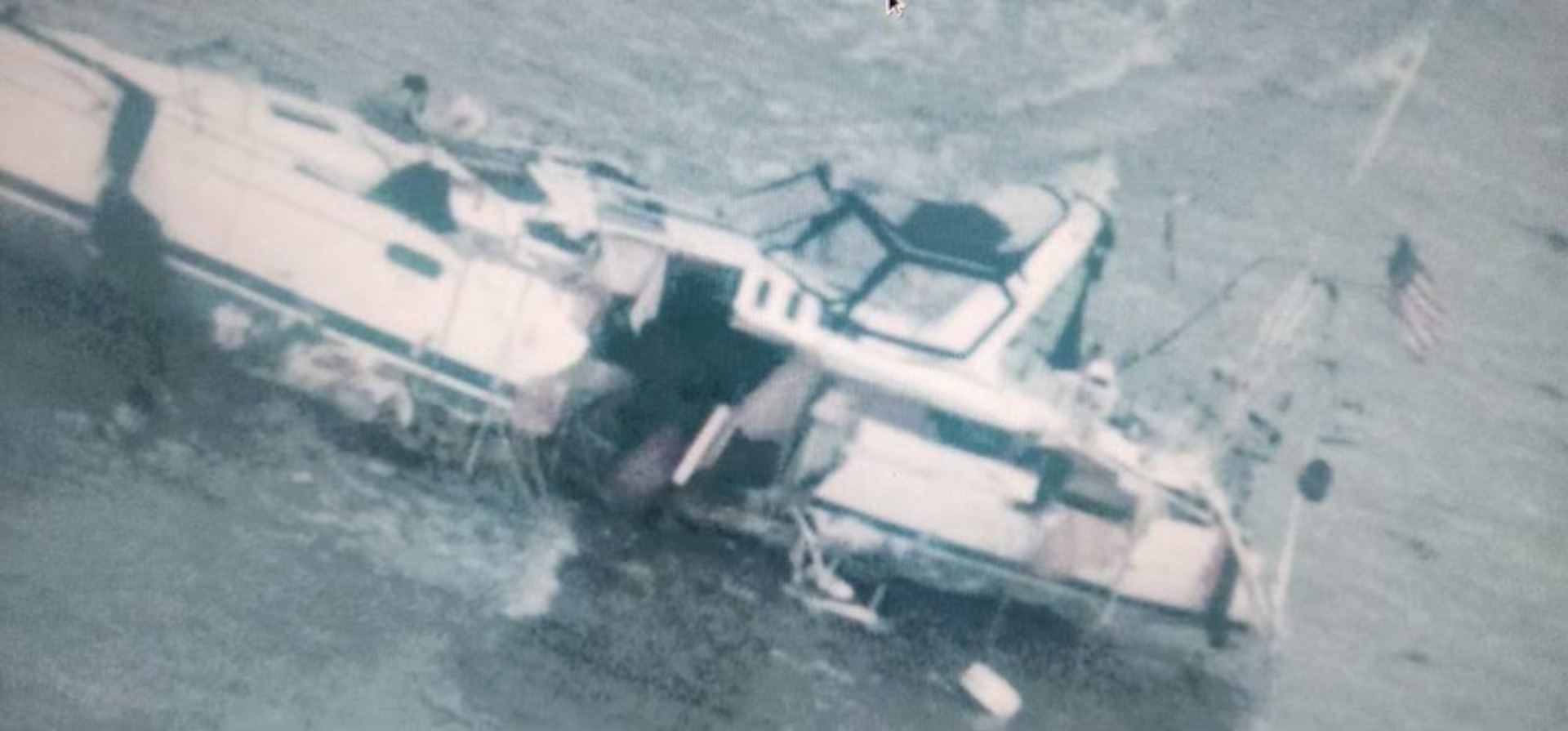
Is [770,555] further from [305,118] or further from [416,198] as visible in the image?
[305,118]

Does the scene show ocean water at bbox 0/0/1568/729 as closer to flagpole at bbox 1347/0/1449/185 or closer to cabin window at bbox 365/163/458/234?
flagpole at bbox 1347/0/1449/185

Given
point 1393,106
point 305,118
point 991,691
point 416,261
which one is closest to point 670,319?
point 416,261

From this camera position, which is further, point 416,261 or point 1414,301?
point 1414,301

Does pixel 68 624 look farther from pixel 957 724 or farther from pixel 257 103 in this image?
pixel 957 724

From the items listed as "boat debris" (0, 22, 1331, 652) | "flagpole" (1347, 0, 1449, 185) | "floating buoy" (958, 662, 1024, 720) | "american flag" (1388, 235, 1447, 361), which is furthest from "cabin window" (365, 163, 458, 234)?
"american flag" (1388, 235, 1447, 361)

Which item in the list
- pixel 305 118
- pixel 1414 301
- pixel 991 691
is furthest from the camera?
pixel 991 691

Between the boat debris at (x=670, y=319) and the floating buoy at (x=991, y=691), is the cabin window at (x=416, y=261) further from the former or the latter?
the floating buoy at (x=991, y=691)
